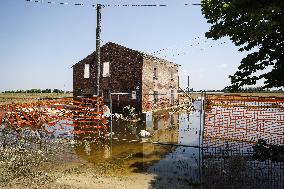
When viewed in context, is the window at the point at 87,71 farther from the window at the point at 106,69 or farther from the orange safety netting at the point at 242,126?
the orange safety netting at the point at 242,126

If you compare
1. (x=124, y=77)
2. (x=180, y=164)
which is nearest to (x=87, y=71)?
(x=124, y=77)

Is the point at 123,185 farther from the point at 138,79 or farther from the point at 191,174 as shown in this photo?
the point at 138,79

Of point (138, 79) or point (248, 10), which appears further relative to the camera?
point (138, 79)

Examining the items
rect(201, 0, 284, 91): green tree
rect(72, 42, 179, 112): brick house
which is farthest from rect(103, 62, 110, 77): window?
rect(201, 0, 284, 91): green tree

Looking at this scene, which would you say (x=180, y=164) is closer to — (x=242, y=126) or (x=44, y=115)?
(x=44, y=115)

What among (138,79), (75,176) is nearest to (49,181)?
(75,176)

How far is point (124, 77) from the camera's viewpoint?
2984 cm

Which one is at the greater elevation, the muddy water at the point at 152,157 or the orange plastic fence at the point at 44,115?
the orange plastic fence at the point at 44,115

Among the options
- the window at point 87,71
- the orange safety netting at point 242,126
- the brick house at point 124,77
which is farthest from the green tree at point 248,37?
the window at point 87,71

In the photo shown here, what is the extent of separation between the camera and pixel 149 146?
44.2 feet

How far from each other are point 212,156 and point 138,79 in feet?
63.1

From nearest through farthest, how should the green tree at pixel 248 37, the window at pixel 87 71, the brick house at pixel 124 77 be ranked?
the green tree at pixel 248 37
the brick house at pixel 124 77
the window at pixel 87 71

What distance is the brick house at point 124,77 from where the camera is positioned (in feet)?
95.2

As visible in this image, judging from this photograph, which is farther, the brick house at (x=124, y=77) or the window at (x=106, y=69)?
the window at (x=106, y=69)
